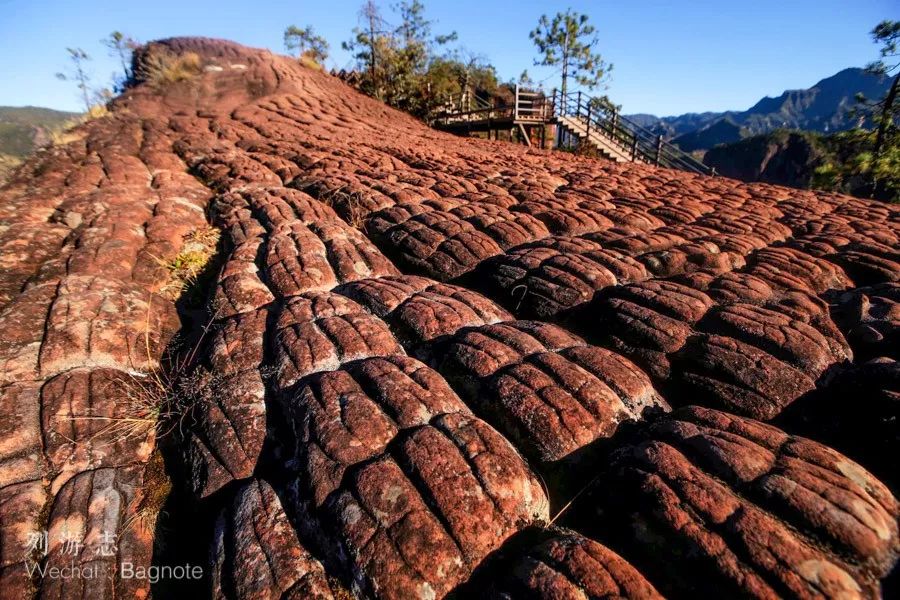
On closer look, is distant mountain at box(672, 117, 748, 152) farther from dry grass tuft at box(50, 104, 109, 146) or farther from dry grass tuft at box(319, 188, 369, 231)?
dry grass tuft at box(319, 188, 369, 231)

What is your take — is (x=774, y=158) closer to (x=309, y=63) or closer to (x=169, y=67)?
(x=309, y=63)

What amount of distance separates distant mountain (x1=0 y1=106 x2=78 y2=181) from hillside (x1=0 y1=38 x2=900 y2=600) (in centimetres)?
398

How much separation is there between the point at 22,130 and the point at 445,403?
96.7 m

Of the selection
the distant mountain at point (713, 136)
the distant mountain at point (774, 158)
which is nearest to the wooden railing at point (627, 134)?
the distant mountain at point (774, 158)

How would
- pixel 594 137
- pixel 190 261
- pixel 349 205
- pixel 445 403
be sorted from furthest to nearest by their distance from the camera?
pixel 594 137 < pixel 349 205 < pixel 190 261 < pixel 445 403

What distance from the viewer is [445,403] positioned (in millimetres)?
2363

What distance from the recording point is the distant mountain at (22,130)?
313 inches

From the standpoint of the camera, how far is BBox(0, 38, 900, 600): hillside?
5.59 feet

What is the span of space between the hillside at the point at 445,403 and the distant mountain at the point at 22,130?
3984 millimetres

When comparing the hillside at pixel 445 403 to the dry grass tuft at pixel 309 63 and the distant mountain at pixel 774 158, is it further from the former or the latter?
the distant mountain at pixel 774 158

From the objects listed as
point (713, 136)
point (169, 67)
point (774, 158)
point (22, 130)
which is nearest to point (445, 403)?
point (169, 67)

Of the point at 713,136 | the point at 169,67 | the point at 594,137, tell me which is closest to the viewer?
the point at 169,67

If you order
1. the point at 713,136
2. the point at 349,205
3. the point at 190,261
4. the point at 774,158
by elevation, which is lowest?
the point at 774,158

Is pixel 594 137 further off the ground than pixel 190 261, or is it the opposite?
pixel 594 137
